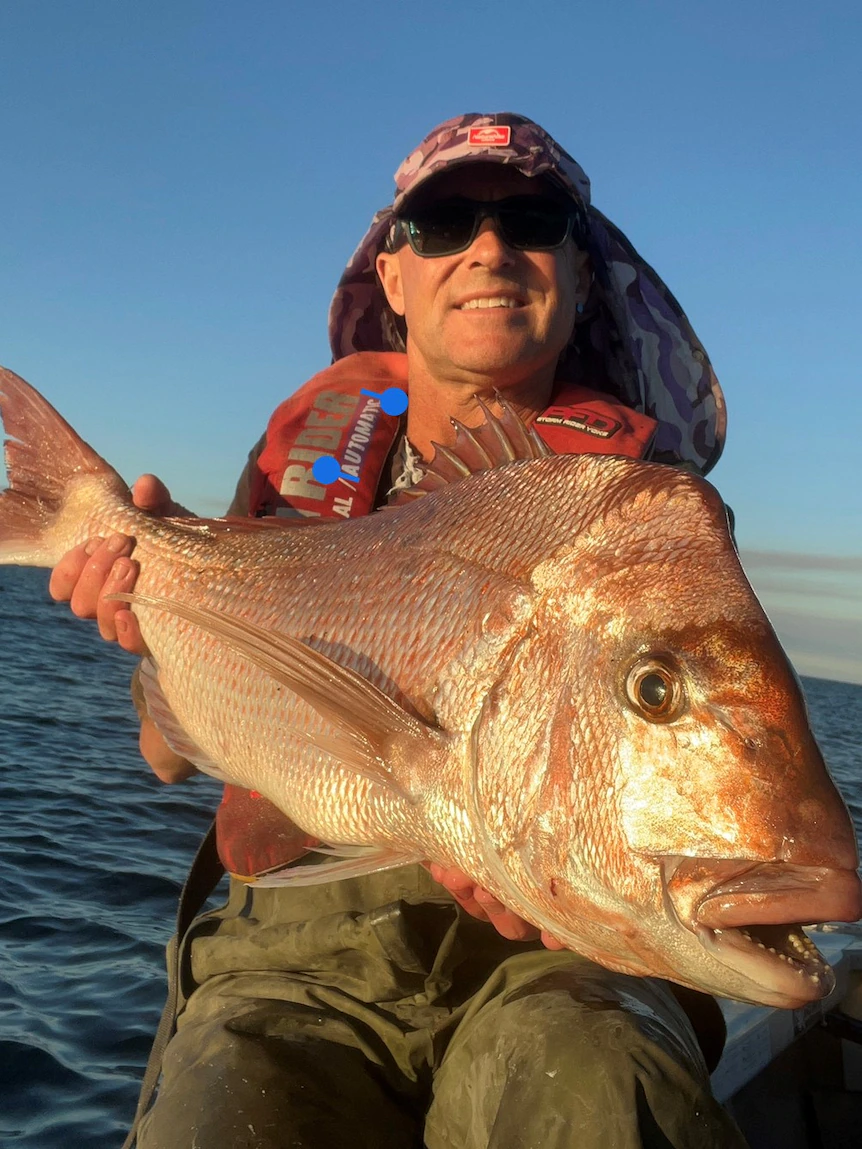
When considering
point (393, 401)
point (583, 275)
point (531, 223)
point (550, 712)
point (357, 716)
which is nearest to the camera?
point (550, 712)

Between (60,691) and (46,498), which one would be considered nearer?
(46,498)

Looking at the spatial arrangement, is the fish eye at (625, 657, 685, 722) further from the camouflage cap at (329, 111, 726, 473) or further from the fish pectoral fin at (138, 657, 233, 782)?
the camouflage cap at (329, 111, 726, 473)

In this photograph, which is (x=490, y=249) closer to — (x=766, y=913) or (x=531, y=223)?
(x=531, y=223)

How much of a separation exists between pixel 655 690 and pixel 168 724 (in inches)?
66.7

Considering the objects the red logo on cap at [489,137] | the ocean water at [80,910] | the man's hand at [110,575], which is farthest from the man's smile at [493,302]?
the ocean water at [80,910]

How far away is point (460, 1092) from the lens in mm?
2518

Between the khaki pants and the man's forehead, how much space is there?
89.2 inches

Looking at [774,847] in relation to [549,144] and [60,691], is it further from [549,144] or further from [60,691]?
[60,691]

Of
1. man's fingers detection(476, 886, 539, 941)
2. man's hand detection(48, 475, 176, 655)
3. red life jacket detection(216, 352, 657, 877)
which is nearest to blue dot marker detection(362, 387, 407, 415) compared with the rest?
red life jacket detection(216, 352, 657, 877)

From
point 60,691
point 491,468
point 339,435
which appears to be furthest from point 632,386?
point 60,691

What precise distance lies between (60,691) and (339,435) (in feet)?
45.6

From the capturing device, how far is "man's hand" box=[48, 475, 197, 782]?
10.2 feet

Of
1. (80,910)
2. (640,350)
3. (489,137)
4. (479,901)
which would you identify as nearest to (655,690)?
(479,901)

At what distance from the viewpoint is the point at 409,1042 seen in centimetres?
276
